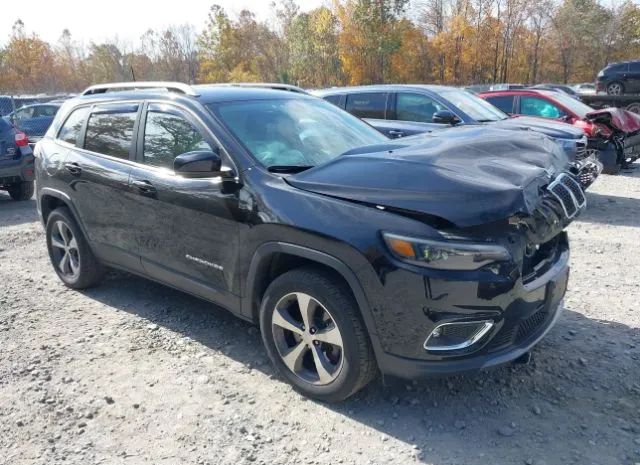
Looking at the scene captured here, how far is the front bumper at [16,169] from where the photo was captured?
29.2 ft

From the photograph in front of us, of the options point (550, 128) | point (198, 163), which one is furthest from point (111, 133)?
point (550, 128)

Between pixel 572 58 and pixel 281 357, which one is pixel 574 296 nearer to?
pixel 281 357

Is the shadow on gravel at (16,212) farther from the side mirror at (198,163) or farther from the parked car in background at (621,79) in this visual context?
the parked car in background at (621,79)

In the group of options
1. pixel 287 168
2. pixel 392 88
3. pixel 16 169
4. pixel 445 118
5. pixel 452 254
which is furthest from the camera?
pixel 16 169

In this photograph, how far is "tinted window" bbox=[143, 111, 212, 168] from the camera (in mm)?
3623

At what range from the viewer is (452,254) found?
8.39 ft

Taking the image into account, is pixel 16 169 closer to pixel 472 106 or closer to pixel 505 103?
pixel 472 106

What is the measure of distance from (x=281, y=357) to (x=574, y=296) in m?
2.65

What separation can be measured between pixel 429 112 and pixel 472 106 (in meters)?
0.72

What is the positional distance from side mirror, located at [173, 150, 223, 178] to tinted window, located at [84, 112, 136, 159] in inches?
42.4

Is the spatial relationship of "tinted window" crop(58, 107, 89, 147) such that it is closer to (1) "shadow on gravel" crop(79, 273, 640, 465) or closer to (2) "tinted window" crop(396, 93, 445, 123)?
Answer: (1) "shadow on gravel" crop(79, 273, 640, 465)

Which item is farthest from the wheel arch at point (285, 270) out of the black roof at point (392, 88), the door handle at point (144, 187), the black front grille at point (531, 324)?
the black roof at point (392, 88)

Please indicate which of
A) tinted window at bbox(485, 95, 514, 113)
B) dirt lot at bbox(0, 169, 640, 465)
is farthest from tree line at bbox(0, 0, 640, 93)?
dirt lot at bbox(0, 169, 640, 465)

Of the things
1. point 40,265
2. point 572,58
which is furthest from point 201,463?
point 572,58
